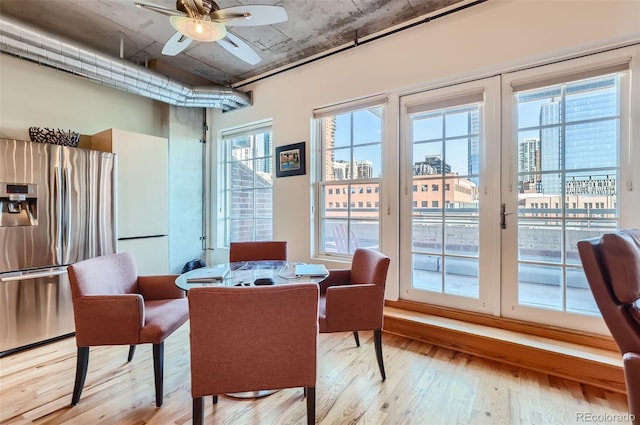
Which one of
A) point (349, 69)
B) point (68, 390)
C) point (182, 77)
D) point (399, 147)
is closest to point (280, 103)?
point (349, 69)

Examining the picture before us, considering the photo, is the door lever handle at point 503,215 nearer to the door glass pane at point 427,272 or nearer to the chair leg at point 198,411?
the door glass pane at point 427,272

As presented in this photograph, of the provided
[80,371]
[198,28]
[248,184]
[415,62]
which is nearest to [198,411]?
[80,371]

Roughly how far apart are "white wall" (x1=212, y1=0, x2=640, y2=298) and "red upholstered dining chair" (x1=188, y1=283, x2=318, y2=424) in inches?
70.6

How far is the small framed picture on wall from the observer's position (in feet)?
11.2

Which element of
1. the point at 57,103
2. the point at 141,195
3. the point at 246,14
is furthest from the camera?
the point at 141,195

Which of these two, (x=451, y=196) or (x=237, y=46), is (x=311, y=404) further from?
(x=237, y=46)

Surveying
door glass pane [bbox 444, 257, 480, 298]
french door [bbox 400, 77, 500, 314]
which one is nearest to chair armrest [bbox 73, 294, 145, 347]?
french door [bbox 400, 77, 500, 314]

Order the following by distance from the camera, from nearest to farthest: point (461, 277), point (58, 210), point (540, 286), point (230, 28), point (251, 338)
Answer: point (251, 338)
point (540, 286)
point (58, 210)
point (461, 277)
point (230, 28)

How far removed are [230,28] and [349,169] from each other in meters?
1.81

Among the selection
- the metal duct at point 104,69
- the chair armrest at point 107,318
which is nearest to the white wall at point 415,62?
the metal duct at point 104,69

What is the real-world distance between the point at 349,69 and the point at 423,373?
2.87 metres

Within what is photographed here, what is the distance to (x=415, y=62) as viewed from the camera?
2.70 metres

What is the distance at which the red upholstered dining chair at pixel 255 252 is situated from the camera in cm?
279

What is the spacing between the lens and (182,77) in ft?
12.5
